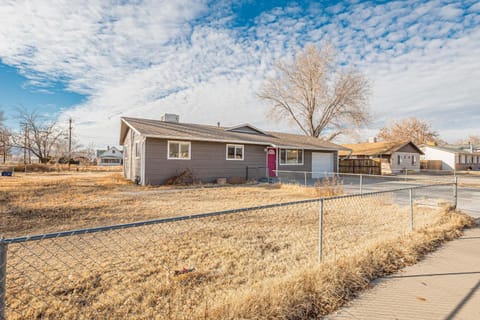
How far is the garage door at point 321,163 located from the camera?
2077cm

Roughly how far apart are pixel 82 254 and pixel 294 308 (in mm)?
3594

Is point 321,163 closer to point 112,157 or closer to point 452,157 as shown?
point 452,157

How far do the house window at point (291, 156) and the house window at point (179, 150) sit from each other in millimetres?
7388

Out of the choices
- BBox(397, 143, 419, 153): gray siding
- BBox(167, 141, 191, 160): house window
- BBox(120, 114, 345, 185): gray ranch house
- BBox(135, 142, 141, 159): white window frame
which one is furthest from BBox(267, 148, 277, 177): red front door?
BBox(397, 143, 419, 153): gray siding

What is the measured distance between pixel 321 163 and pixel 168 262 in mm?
19460

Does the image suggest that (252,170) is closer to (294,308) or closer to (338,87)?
(294,308)

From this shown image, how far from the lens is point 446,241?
451cm

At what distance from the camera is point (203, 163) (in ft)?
49.2

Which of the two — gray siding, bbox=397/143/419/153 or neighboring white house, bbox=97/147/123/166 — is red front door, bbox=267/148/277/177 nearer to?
gray siding, bbox=397/143/419/153

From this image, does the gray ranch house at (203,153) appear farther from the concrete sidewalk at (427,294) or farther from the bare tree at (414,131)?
the bare tree at (414,131)

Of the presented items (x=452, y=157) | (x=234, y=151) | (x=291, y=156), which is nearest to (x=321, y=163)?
(x=291, y=156)

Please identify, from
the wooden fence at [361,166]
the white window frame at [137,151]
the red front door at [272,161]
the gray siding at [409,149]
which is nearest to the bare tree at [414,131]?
the gray siding at [409,149]

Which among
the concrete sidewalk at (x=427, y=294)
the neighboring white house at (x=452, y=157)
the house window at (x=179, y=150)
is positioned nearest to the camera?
the concrete sidewalk at (x=427, y=294)

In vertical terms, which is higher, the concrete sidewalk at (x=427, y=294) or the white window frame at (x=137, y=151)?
the white window frame at (x=137, y=151)
